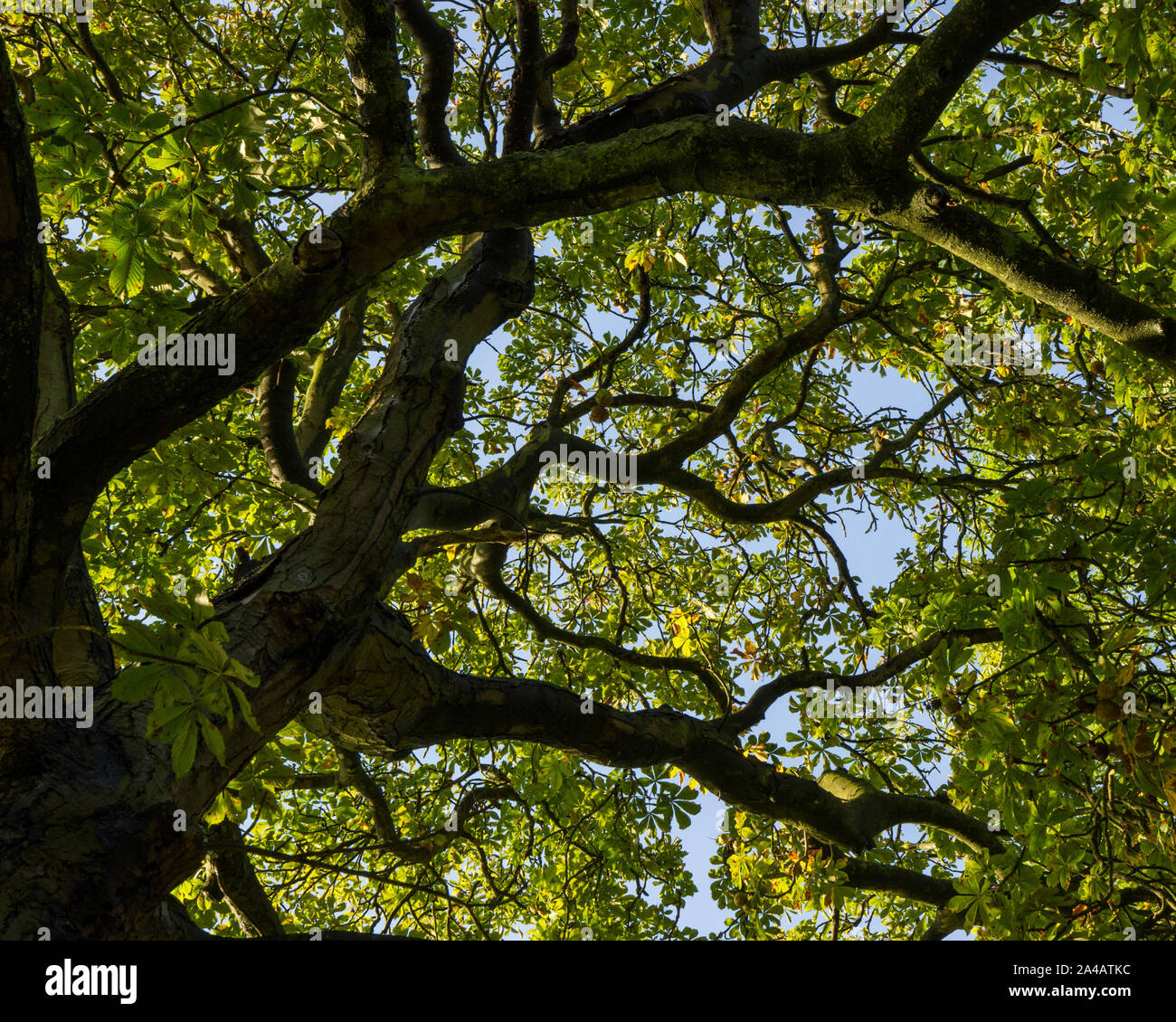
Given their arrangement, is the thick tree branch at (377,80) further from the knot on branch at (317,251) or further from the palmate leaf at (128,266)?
the palmate leaf at (128,266)

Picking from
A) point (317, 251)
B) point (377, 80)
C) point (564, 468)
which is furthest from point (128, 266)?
point (564, 468)

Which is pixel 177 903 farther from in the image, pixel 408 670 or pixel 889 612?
pixel 889 612

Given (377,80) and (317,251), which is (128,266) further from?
(377,80)

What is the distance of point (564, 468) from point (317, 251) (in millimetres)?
2657

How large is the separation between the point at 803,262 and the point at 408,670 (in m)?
4.42

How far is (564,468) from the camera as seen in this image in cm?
531

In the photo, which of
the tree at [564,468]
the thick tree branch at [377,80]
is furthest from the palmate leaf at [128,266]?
the thick tree branch at [377,80]

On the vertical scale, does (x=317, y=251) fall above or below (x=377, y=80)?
below

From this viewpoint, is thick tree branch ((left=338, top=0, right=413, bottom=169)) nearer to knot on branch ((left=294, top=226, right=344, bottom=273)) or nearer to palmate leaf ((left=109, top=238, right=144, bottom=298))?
knot on branch ((left=294, top=226, right=344, bottom=273))

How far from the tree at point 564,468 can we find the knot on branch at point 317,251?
0.4 inches

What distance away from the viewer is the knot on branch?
283 cm

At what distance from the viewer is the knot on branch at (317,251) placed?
2826 mm

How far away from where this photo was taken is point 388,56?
2.99 m

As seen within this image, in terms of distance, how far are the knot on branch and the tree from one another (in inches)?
0.4
